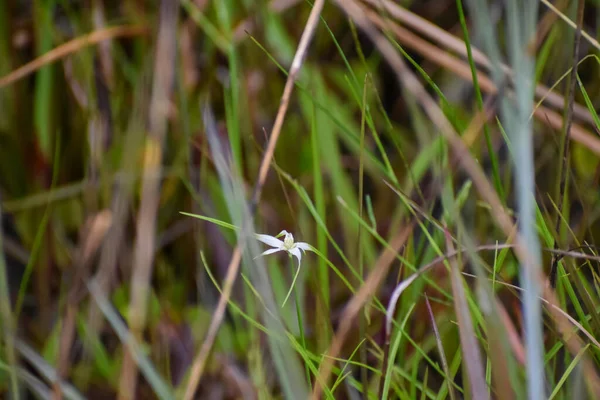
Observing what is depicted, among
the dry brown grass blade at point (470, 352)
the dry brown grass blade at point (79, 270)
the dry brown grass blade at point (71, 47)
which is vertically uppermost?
the dry brown grass blade at point (71, 47)

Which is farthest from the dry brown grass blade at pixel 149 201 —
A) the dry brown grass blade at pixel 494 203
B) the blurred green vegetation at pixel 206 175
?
the dry brown grass blade at pixel 494 203

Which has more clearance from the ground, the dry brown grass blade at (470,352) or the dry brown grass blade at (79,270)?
the dry brown grass blade at (470,352)

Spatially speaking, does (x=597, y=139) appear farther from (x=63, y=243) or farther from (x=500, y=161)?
(x=63, y=243)

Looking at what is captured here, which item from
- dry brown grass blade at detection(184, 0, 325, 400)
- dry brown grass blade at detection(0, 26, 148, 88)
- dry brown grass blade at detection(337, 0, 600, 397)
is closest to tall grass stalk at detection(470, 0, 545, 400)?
dry brown grass blade at detection(337, 0, 600, 397)

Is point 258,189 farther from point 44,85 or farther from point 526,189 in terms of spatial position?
point 44,85

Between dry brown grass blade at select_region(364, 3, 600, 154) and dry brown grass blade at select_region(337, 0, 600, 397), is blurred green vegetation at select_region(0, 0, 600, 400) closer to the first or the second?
A: dry brown grass blade at select_region(364, 3, 600, 154)

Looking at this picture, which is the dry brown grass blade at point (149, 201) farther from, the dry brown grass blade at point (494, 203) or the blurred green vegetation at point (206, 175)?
the dry brown grass blade at point (494, 203)
